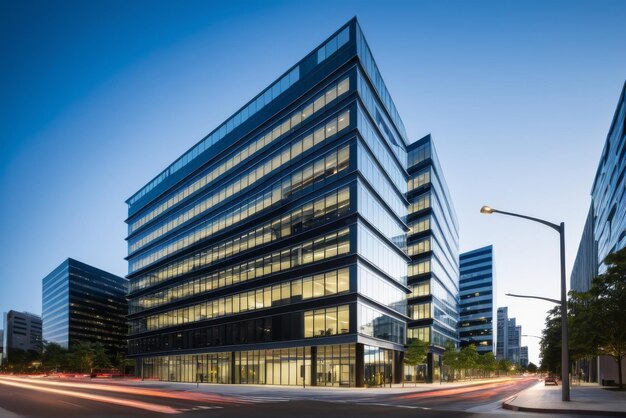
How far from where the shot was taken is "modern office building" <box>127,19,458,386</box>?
Answer: 54.9 meters

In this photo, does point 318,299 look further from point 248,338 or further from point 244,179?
point 244,179

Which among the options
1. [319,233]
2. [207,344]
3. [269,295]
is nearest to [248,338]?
[269,295]

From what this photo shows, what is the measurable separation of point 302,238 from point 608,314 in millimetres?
31471

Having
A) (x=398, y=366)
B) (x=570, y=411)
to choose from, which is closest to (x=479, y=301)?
(x=398, y=366)

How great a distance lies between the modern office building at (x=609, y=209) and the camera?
67.1 meters

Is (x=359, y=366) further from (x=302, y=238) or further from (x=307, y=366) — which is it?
(x=302, y=238)

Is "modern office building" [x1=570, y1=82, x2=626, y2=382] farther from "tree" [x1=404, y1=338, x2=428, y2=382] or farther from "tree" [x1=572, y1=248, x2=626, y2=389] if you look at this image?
"tree" [x1=404, y1=338, x2=428, y2=382]

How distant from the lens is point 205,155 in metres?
83.9

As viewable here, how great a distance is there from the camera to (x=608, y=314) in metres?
38.6

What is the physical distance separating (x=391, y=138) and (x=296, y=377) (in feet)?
107

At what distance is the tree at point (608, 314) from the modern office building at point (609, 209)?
20.9 meters

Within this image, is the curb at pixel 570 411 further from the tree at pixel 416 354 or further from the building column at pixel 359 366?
the tree at pixel 416 354

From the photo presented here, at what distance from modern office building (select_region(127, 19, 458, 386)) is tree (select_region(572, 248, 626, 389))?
20496mm

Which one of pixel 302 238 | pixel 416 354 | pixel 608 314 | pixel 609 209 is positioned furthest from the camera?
pixel 609 209
